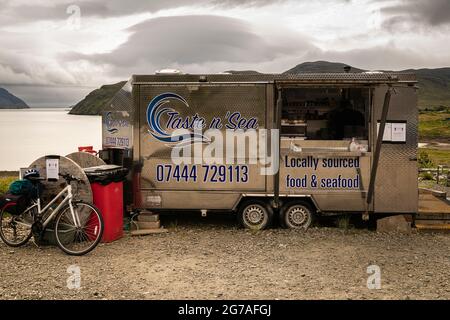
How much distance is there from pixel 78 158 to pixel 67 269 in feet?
8.73

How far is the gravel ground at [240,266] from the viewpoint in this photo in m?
5.75

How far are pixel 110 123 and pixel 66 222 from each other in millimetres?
3358

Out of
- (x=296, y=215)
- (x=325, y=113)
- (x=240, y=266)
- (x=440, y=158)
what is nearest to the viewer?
(x=240, y=266)

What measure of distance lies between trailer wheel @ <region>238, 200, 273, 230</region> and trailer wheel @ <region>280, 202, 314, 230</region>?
0.85 feet

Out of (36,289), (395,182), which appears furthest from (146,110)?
(395,182)

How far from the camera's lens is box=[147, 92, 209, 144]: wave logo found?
8.73 metres

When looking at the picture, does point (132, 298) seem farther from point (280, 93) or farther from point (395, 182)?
point (395, 182)

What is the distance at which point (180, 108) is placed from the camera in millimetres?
8781

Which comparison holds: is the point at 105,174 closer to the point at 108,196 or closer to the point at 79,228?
the point at 108,196

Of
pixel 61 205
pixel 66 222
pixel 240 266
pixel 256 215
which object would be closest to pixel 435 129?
pixel 256 215

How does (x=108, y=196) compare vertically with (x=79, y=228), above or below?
above

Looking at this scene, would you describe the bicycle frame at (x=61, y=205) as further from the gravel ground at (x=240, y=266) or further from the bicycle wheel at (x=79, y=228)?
the gravel ground at (x=240, y=266)

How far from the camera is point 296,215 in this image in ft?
28.6

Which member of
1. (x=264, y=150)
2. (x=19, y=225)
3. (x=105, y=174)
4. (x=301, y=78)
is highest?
(x=301, y=78)
